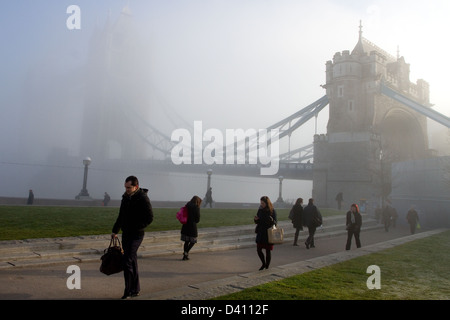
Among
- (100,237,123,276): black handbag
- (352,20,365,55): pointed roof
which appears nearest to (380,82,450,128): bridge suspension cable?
(352,20,365,55): pointed roof

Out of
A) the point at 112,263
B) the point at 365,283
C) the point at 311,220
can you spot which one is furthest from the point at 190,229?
the point at 311,220

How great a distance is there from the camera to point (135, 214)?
4871 mm

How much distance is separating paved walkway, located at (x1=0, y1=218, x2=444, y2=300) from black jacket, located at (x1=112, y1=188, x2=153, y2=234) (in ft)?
2.98

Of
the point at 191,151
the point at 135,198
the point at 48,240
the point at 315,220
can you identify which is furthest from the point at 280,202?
the point at 191,151

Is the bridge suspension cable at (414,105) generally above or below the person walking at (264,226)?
above

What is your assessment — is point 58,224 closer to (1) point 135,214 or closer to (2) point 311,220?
(1) point 135,214

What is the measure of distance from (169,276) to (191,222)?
169 centimetres

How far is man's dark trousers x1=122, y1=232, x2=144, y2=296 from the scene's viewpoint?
4.72 m

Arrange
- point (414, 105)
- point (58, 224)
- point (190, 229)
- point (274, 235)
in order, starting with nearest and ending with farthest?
point (274, 235)
point (190, 229)
point (58, 224)
point (414, 105)

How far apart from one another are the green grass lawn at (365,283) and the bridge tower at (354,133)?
1122 inches

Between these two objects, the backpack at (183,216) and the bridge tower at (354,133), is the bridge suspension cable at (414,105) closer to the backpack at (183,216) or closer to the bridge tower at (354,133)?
the bridge tower at (354,133)

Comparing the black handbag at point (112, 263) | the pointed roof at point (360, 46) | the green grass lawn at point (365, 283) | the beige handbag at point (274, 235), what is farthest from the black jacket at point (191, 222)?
the pointed roof at point (360, 46)

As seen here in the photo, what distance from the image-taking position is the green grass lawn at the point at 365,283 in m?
4.88

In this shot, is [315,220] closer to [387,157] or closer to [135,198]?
[135,198]
